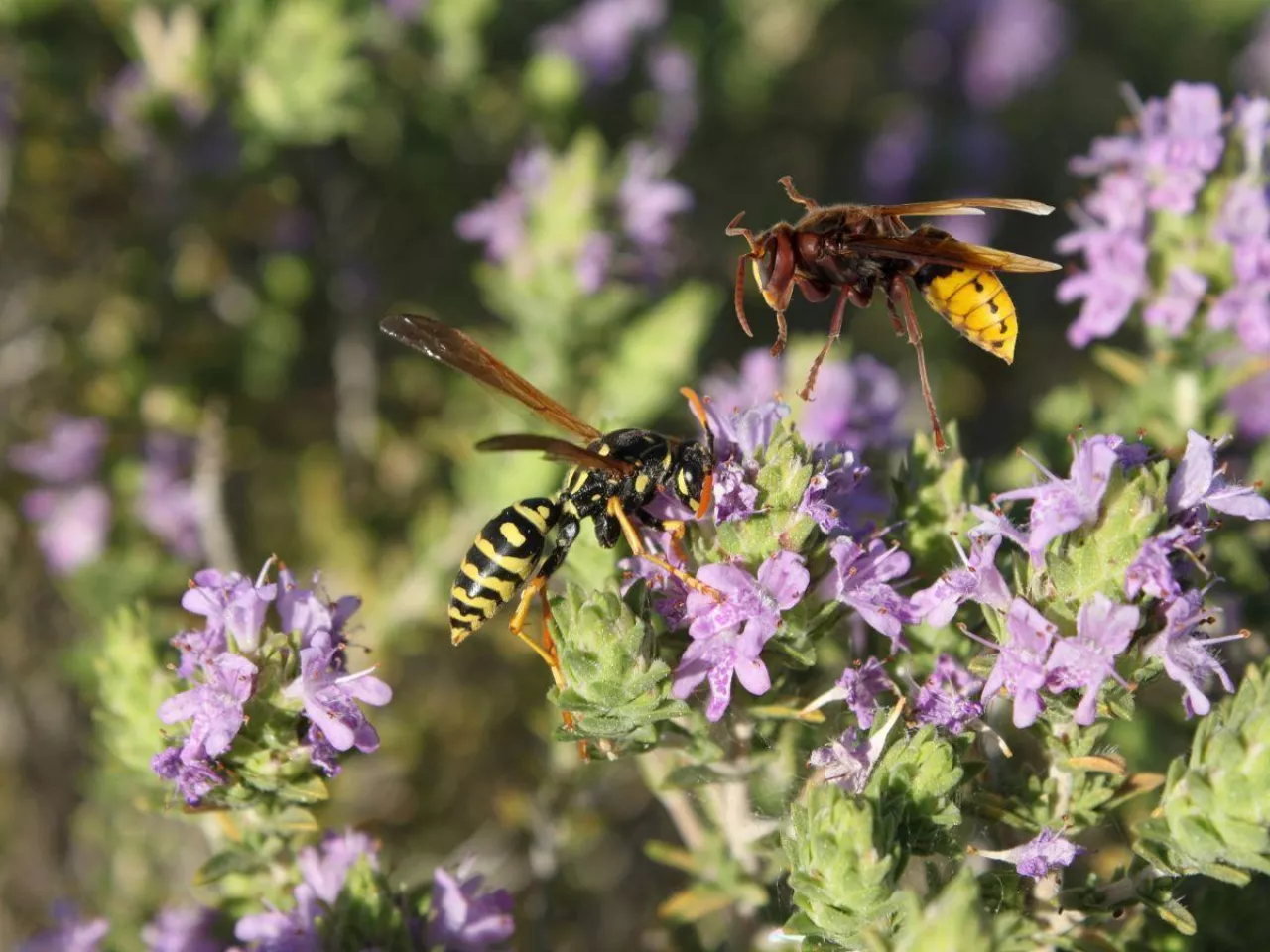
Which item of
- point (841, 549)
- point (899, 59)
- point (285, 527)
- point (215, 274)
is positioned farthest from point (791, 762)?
point (899, 59)

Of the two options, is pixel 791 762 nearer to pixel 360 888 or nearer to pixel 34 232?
pixel 360 888

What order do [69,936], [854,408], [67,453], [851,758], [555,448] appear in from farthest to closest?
[67,453]
[854,408]
[69,936]
[851,758]
[555,448]

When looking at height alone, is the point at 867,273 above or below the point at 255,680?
above

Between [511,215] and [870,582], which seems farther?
[511,215]

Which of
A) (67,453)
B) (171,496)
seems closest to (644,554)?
(171,496)

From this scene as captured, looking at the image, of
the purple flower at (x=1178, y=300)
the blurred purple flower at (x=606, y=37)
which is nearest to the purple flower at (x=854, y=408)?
the purple flower at (x=1178, y=300)

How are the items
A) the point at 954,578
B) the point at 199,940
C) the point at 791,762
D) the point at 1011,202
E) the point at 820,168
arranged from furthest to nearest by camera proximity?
the point at 820,168 < the point at 199,940 < the point at 791,762 < the point at 1011,202 < the point at 954,578

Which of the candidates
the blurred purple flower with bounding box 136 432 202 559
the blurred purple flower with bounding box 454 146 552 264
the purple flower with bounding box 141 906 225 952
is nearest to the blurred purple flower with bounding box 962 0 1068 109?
the blurred purple flower with bounding box 454 146 552 264

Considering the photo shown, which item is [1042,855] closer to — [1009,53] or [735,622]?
[735,622]
